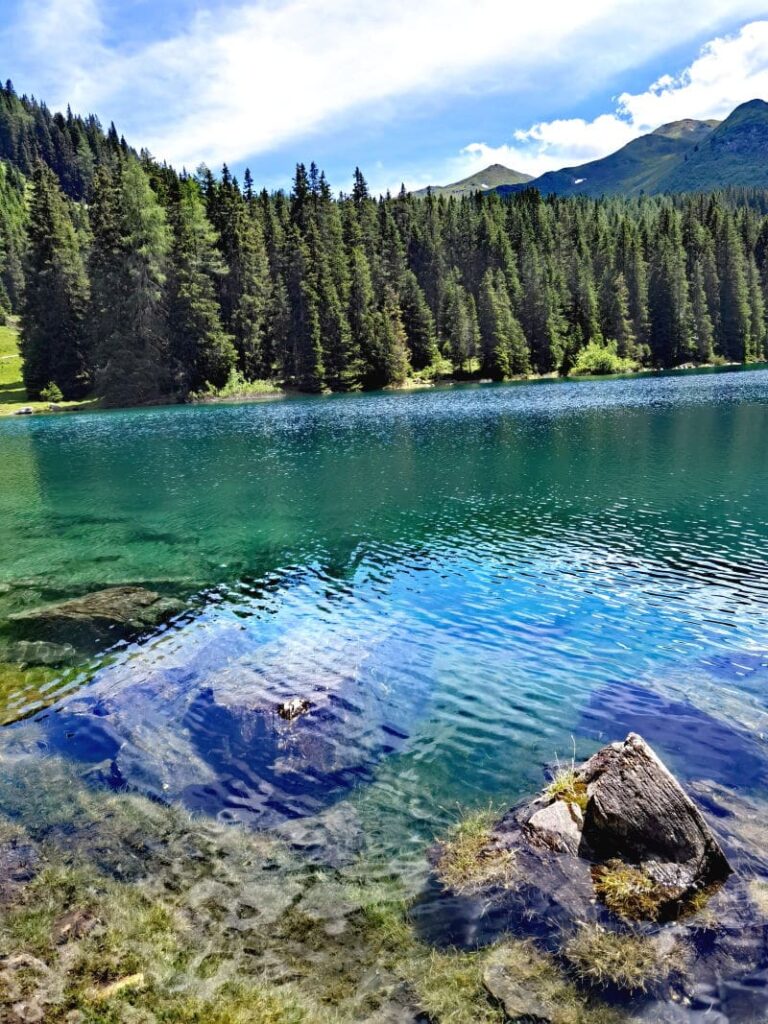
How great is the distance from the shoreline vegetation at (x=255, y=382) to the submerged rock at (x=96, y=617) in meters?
86.2

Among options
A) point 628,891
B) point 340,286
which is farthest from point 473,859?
point 340,286

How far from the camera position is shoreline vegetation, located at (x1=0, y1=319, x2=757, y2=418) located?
333 feet

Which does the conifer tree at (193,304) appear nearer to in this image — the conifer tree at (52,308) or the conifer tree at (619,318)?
the conifer tree at (52,308)

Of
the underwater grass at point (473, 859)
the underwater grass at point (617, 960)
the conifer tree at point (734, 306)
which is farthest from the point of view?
the conifer tree at point (734, 306)

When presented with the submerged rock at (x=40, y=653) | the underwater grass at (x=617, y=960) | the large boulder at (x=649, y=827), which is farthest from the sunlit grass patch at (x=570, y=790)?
the submerged rock at (x=40, y=653)

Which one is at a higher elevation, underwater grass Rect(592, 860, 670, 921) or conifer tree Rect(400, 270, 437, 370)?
conifer tree Rect(400, 270, 437, 370)

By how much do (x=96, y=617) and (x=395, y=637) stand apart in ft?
29.2

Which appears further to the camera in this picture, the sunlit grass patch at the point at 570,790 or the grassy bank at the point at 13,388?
the grassy bank at the point at 13,388

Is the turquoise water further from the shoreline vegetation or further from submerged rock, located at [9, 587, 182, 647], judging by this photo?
the shoreline vegetation

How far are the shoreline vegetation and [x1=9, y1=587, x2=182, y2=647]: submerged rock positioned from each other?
283 feet

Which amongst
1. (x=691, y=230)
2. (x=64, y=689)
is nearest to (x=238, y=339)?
(x=64, y=689)

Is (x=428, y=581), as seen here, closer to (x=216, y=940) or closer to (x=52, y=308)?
(x=216, y=940)

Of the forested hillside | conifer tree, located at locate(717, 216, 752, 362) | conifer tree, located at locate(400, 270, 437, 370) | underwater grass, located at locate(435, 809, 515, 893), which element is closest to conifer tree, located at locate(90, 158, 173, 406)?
the forested hillside

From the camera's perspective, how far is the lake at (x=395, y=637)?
1023cm
